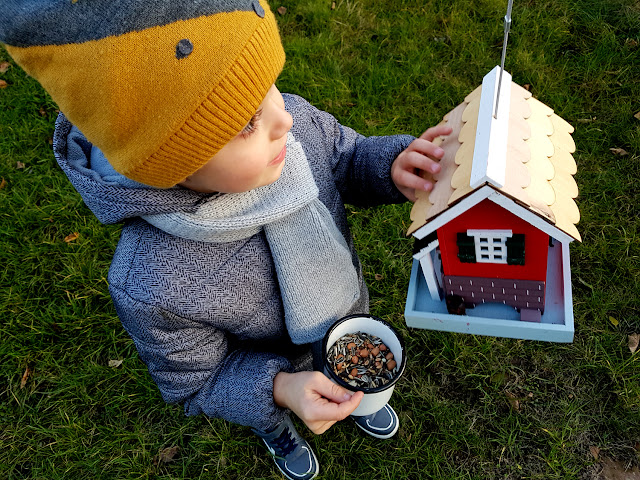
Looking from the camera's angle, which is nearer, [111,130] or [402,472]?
[111,130]

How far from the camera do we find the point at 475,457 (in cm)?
230

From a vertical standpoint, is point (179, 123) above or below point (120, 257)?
above

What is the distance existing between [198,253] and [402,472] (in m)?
1.38

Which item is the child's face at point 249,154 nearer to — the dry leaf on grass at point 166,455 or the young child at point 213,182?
the young child at point 213,182

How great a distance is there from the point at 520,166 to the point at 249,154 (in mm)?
647

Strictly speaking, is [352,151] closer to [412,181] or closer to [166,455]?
[412,181]

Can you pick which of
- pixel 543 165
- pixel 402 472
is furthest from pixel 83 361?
pixel 543 165

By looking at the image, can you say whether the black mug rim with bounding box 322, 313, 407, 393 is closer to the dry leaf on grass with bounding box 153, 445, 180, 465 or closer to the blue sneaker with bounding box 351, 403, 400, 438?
the blue sneaker with bounding box 351, 403, 400, 438

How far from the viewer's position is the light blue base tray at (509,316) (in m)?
1.57

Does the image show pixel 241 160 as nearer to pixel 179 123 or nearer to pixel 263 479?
pixel 179 123

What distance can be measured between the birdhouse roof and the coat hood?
1.98 ft

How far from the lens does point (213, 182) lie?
1.31 meters

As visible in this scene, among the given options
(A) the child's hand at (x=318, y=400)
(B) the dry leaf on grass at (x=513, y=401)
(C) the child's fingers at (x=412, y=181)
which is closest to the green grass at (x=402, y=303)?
(B) the dry leaf on grass at (x=513, y=401)

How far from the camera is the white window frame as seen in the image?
4.70 ft
